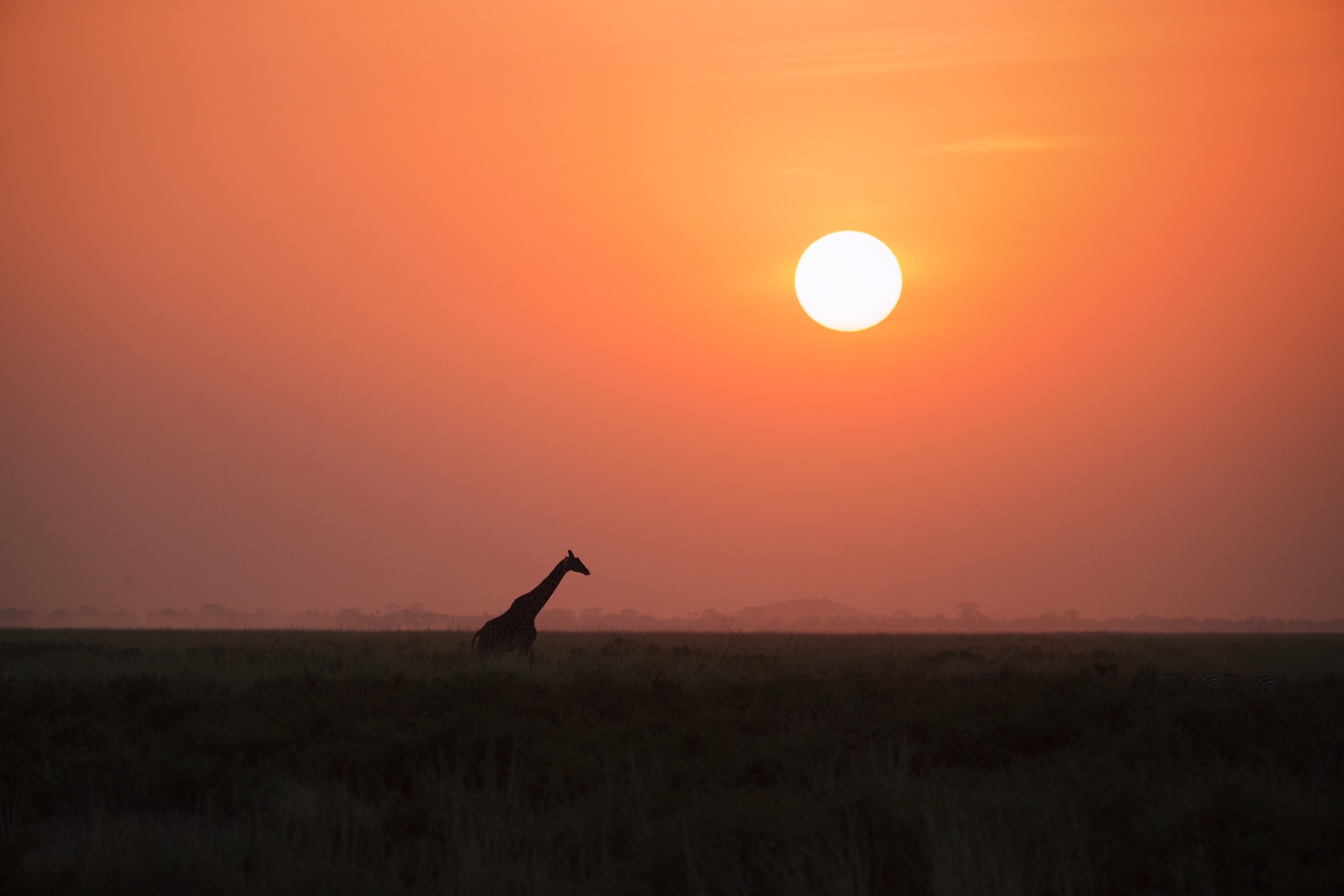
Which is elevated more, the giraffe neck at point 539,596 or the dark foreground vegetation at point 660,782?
the giraffe neck at point 539,596

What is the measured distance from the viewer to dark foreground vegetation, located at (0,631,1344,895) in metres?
7.49

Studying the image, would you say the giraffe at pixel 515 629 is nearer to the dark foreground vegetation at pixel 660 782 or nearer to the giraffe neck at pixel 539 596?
the giraffe neck at pixel 539 596

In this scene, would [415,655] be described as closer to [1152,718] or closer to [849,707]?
[849,707]

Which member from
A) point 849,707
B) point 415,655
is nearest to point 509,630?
point 415,655

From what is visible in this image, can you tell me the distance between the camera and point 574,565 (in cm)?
2553

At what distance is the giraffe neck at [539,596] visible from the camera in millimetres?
22947

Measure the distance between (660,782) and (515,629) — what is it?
1317 cm

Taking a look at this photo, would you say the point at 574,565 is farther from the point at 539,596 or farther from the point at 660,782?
the point at 660,782

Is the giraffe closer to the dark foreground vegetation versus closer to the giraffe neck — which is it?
the giraffe neck

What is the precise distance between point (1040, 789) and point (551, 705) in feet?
23.0

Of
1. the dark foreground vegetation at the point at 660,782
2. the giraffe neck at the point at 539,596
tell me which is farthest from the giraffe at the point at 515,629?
the dark foreground vegetation at the point at 660,782

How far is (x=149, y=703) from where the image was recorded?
574 inches

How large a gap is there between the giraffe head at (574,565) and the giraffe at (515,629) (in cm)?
147

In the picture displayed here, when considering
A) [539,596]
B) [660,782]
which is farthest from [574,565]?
[660,782]
